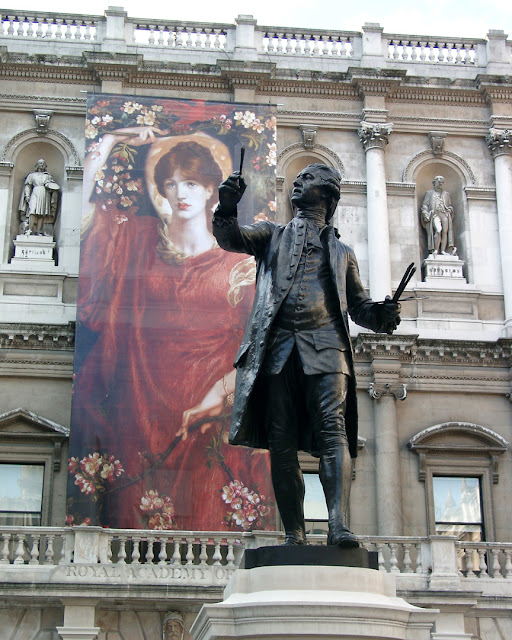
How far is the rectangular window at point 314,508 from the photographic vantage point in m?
18.8

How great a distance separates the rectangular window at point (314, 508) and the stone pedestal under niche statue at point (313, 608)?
13667 millimetres

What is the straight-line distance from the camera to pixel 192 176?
20047 millimetres

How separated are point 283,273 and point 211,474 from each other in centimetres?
1205

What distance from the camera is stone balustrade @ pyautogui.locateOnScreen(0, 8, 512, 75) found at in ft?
71.9

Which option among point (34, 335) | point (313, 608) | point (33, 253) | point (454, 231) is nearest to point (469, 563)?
point (454, 231)

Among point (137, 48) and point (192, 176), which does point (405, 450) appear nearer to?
point (192, 176)

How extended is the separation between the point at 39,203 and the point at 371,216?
6.17 meters

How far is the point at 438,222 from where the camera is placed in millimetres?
21203

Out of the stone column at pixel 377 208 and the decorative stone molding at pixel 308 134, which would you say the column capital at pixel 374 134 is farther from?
the decorative stone molding at pixel 308 134

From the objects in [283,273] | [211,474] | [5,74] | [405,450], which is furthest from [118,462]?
[283,273]

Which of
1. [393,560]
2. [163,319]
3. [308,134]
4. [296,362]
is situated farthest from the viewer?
[308,134]

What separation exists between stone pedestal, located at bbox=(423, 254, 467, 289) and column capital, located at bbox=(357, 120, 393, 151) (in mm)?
2430

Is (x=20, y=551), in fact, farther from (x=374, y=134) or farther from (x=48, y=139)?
(x=374, y=134)

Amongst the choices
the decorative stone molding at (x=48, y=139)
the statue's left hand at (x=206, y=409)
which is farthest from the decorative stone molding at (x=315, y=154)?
the statue's left hand at (x=206, y=409)
